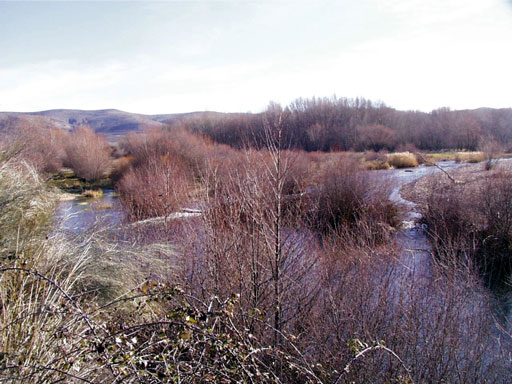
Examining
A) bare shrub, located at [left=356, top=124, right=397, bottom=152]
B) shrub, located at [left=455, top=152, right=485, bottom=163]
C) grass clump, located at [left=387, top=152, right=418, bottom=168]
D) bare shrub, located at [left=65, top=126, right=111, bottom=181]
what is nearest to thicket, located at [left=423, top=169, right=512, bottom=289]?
shrub, located at [left=455, top=152, right=485, bottom=163]

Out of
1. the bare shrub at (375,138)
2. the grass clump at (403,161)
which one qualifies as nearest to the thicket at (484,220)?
the grass clump at (403,161)

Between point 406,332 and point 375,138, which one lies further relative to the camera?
point 375,138

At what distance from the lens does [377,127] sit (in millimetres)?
44125

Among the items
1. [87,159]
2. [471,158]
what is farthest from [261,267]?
[471,158]

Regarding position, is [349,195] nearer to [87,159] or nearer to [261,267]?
[261,267]

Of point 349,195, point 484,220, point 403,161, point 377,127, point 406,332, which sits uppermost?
point 377,127

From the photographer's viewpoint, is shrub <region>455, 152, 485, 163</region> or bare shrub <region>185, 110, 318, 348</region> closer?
bare shrub <region>185, 110, 318, 348</region>

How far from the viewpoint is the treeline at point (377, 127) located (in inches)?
1394

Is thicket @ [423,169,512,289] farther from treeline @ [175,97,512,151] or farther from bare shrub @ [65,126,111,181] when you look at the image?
bare shrub @ [65,126,111,181]

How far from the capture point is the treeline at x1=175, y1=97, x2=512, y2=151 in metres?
35.4

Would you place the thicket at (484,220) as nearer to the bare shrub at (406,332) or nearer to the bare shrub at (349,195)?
the bare shrub at (349,195)

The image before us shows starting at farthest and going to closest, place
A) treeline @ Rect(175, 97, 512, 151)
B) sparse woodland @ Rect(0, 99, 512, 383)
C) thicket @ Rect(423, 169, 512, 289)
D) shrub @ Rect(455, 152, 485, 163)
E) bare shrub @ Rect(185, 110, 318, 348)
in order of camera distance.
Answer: treeline @ Rect(175, 97, 512, 151), shrub @ Rect(455, 152, 485, 163), thicket @ Rect(423, 169, 512, 289), bare shrub @ Rect(185, 110, 318, 348), sparse woodland @ Rect(0, 99, 512, 383)

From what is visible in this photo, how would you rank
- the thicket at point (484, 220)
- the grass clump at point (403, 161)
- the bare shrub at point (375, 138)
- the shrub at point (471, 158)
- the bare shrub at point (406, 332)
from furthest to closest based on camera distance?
the bare shrub at point (375, 138)
the grass clump at point (403, 161)
the shrub at point (471, 158)
the thicket at point (484, 220)
the bare shrub at point (406, 332)

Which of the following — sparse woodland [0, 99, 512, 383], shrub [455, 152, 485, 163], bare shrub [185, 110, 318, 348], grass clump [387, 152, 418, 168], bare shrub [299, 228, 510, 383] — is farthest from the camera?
grass clump [387, 152, 418, 168]
